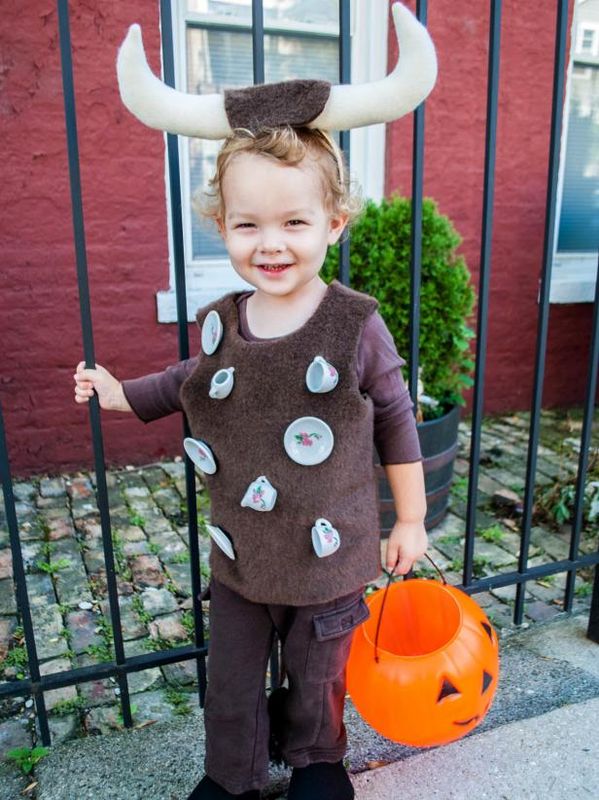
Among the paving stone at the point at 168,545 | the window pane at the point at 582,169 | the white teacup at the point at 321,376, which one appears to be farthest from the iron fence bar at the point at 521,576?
the window pane at the point at 582,169

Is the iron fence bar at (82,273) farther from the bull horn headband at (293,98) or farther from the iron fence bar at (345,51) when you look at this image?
the iron fence bar at (345,51)

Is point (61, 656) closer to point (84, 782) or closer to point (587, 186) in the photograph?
point (84, 782)

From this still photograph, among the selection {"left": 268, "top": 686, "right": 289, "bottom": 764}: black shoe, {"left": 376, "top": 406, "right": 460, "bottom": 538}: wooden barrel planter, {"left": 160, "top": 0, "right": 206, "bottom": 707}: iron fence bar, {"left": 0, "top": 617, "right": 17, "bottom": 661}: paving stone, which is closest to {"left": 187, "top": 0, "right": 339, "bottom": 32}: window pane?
{"left": 376, "top": 406, "right": 460, "bottom": 538}: wooden barrel planter

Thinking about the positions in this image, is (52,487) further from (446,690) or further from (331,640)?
(446,690)

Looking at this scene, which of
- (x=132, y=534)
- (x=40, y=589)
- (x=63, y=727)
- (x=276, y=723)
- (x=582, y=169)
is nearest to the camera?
(x=276, y=723)

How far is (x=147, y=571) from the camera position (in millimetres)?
3197

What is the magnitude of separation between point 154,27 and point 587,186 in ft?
11.7

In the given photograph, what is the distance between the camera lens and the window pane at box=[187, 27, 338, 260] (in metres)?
4.36

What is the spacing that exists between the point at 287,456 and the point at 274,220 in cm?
47

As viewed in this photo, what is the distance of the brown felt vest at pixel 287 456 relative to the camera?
4.78 feet

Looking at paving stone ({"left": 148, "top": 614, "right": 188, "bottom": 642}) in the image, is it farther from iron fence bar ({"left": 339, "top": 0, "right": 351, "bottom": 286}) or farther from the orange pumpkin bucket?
iron fence bar ({"left": 339, "top": 0, "right": 351, "bottom": 286})

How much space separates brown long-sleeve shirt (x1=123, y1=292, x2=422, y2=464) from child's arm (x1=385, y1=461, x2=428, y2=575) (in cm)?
3

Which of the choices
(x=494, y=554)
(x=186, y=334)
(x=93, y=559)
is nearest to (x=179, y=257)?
(x=186, y=334)

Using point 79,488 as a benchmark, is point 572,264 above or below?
above
